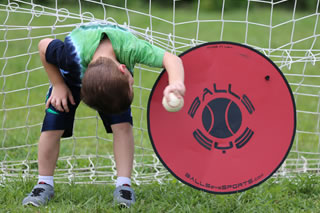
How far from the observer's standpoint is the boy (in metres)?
1.92

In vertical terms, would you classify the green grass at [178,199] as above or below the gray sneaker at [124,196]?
below

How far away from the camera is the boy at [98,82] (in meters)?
1.92

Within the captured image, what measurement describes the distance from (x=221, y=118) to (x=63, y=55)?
2.47ft

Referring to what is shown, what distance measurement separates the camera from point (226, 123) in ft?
7.17

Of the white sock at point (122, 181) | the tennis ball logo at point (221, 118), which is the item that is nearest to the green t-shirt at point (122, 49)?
the tennis ball logo at point (221, 118)

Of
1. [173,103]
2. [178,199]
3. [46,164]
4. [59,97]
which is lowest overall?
[178,199]

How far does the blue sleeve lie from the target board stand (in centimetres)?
38

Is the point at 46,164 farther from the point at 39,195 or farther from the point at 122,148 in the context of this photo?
the point at 122,148

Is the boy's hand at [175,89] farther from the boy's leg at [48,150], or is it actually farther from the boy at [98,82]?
the boy's leg at [48,150]

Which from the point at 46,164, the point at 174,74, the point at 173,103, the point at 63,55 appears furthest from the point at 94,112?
the point at 173,103

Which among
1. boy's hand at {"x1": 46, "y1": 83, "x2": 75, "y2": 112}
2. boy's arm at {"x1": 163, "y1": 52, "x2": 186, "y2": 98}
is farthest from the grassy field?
boy's arm at {"x1": 163, "y1": 52, "x2": 186, "y2": 98}

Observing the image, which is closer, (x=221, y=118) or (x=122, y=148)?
(x=221, y=118)

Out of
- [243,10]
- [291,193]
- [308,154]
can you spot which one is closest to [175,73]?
[291,193]

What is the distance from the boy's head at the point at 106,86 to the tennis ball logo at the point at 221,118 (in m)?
0.41
